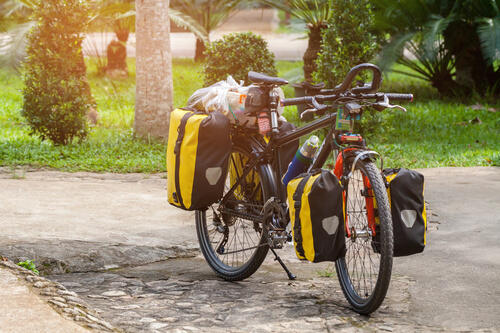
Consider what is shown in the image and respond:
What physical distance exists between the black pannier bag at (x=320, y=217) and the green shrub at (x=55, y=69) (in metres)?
6.17

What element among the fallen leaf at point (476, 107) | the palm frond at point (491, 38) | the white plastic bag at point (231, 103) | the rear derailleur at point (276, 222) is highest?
the palm frond at point (491, 38)

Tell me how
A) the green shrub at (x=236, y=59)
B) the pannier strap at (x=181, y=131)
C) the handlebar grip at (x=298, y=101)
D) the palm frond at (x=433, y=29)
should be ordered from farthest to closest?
1. the palm frond at (x=433, y=29)
2. the green shrub at (x=236, y=59)
3. the pannier strap at (x=181, y=131)
4. the handlebar grip at (x=298, y=101)

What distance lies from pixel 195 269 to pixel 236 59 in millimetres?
5508

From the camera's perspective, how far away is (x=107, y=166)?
8438 millimetres

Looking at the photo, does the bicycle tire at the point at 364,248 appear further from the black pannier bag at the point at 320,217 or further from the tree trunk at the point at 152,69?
the tree trunk at the point at 152,69

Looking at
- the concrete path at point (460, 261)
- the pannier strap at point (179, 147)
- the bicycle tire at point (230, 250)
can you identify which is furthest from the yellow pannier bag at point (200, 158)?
the concrete path at point (460, 261)

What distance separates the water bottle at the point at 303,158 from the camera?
4.20 metres

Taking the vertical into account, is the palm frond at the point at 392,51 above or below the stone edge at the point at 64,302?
above

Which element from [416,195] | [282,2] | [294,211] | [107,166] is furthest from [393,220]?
[282,2]

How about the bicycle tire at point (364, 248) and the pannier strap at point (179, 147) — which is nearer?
the bicycle tire at point (364, 248)

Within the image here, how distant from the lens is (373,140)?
32.5 ft

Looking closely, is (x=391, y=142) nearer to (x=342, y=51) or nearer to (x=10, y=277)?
(x=342, y=51)

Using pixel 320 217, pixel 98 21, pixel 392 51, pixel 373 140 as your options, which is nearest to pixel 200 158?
pixel 320 217

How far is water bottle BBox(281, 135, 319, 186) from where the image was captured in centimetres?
420
